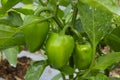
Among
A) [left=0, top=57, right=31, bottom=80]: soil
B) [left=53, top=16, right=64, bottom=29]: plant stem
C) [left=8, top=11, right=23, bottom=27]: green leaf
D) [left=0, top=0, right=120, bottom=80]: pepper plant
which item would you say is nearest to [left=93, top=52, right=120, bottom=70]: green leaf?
[left=0, top=0, right=120, bottom=80]: pepper plant

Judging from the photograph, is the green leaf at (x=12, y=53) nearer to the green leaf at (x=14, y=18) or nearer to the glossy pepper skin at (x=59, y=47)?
the green leaf at (x=14, y=18)

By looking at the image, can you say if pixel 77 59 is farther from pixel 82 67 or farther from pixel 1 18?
pixel 1 18

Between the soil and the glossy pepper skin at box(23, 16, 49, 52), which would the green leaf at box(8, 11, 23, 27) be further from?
the soil

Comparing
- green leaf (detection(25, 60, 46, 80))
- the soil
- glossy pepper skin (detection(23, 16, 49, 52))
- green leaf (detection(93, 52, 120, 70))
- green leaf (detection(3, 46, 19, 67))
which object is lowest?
the soil

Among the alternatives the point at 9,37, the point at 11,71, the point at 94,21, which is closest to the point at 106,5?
the point at 94,21

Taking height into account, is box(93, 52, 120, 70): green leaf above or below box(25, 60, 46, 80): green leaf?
above

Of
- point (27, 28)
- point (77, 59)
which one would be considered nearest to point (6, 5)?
point (27, 28)

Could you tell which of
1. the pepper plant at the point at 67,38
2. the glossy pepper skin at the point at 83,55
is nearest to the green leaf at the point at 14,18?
the pepper plant at the point at 67,38

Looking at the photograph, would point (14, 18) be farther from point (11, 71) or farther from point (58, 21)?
point (11, 71)
